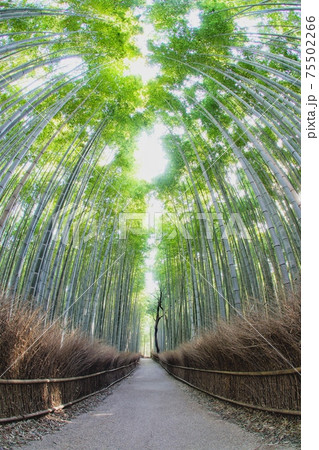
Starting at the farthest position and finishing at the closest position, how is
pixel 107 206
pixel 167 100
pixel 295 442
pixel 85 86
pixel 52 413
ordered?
pixel 107 206 < pixel 167 100 < pixel 85 86 < pixel 52 413 < pixel 295 442

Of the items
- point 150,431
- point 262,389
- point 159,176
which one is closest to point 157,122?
point 159,176

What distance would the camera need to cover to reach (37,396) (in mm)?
2715

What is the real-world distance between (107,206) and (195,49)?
4652 mm

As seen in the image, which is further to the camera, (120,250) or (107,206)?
(120,250)

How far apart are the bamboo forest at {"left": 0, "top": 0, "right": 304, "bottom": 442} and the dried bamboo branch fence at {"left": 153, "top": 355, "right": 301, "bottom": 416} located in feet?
0.05

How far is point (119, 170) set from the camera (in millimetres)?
7883

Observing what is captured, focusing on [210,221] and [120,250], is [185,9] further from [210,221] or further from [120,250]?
[120,250]

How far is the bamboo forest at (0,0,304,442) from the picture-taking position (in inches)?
94.1

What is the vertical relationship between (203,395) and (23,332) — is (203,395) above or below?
below

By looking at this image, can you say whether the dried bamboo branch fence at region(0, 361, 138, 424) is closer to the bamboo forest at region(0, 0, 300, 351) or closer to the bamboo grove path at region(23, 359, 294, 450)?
the bamboo grove path at region(23, 359, 294, 450)

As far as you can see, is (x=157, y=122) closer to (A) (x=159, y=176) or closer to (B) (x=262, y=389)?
(A) (x=159, y=176)

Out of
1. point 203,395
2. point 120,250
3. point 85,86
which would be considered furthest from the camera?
point 120,250

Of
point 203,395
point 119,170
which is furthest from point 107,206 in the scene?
point 203,395

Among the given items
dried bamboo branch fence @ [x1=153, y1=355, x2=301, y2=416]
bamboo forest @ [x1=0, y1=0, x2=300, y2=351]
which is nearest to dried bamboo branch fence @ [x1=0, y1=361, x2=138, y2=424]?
bamboo forest @ [x1=0, y1=0, x2=300, y2=351]
